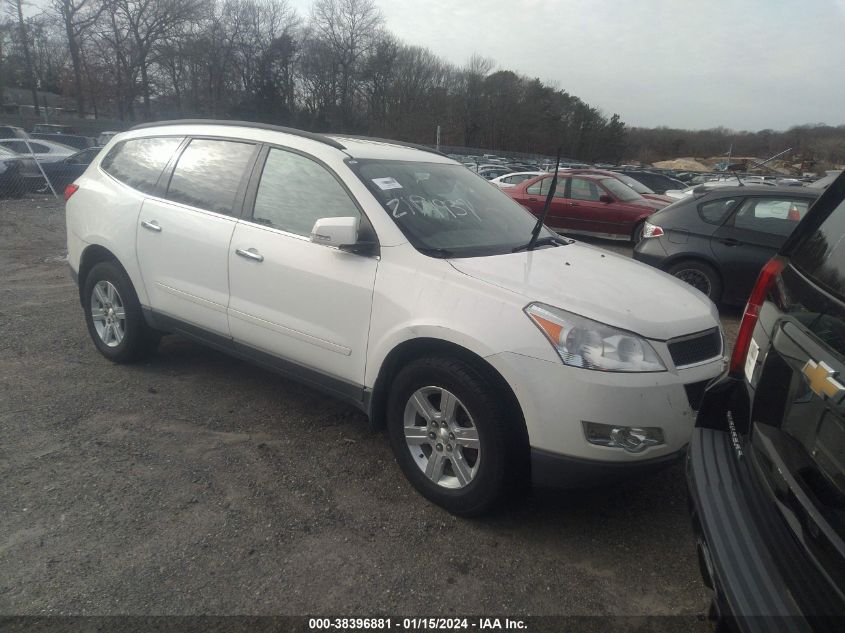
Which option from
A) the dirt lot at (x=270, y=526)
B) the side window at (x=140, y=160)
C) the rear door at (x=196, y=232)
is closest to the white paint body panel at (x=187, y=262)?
the rear door at (x=196, y=232)

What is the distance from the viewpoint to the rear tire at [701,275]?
703 cm

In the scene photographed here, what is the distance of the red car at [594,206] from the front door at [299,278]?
907 cm

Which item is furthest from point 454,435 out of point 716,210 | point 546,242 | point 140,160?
point 716,210

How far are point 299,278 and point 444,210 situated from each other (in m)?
0.94

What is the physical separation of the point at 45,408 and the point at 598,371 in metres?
3.55

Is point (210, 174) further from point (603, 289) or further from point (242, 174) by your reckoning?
point (603, 289)

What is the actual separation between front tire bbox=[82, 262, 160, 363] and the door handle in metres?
1.27

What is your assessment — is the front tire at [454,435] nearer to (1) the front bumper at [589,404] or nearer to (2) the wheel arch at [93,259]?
(1) the front bumper at [589,404]

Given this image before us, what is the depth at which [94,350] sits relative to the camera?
5.02m

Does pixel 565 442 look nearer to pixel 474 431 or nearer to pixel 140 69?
pixel 474 431

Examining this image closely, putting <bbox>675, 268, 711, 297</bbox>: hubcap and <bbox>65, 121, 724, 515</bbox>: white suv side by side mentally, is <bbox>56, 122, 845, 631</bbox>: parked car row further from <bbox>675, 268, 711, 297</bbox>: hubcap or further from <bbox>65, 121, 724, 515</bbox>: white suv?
<bbox>675, 268, 711, 297</bbox>: hubcap

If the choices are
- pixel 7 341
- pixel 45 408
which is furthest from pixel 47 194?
pixel 45 408

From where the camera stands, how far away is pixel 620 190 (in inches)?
499

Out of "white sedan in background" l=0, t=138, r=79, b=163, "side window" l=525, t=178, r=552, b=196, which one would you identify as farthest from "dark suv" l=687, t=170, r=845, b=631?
"white sedan in background" l=0, t=138, r=79, b=163
